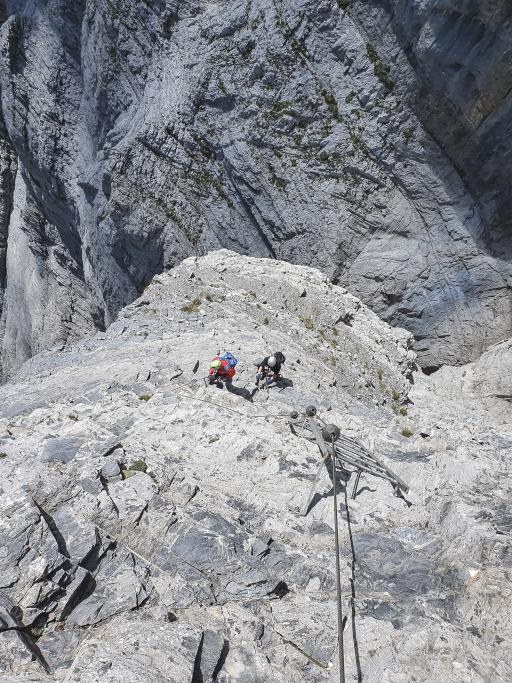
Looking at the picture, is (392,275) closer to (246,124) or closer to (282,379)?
(246,124)

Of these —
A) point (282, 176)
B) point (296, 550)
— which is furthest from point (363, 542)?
point (282, 176)

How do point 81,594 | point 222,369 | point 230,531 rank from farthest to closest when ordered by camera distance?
point 222,369, point 230,531, point 81,594

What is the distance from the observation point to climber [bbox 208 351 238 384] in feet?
38.2

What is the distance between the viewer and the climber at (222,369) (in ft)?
38.2

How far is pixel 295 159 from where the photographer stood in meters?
20.6

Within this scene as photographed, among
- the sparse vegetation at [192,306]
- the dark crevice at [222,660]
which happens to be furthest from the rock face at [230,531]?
the sparse vegetation at [192,306]

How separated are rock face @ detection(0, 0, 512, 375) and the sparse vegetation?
703cm

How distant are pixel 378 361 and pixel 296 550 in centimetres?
944

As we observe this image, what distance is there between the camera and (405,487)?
9.12 metres

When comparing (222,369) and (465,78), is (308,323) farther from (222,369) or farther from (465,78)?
(465,78)

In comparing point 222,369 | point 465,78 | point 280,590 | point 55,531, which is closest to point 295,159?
point 465,78

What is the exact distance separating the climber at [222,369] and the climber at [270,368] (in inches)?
29.4

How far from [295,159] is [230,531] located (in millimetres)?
17021

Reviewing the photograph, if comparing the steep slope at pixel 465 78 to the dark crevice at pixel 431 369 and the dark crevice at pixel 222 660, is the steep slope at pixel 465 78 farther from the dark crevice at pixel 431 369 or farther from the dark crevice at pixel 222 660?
the dark crevice at pixel 222 660
